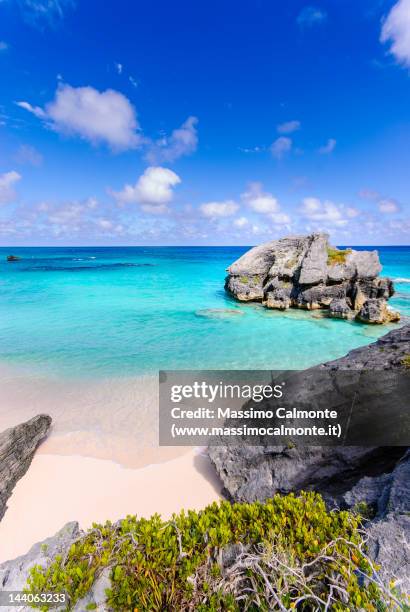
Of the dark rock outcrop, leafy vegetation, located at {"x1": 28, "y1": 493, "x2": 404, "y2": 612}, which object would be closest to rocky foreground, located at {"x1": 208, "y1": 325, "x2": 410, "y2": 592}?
leafy vegetation, located at {"x1": 28, "y1": 493, "x2": 404, "y2": 612}

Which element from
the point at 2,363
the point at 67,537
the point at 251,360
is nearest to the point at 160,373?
the point at 251,360

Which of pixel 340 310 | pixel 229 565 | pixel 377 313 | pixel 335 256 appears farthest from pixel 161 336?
pixel 335 256

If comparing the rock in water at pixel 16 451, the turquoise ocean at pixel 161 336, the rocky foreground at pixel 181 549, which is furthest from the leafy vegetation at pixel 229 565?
the turquoise ocean at pixel 161 336

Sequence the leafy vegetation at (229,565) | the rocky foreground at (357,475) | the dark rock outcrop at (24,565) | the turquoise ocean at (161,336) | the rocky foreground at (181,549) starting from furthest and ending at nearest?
the turquoise ocean at (161,336), the dark rock outcrop at (24,565), the rocky foreground at (357,475), the rocky foreground at (181,549), the leafy vegetation at (229,565)

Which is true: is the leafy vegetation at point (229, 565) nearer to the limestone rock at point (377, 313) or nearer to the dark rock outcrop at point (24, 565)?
the dark rock outcrop at point (24, 565)

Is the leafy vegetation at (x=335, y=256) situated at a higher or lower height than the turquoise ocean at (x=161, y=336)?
higher

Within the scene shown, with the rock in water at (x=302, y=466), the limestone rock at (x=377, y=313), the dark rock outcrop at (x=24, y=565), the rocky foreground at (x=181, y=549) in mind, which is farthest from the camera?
the limestone rock at (x=377, y=313)

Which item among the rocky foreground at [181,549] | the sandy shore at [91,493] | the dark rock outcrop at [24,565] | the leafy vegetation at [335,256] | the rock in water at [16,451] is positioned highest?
the leafy vegetation at [335,256]

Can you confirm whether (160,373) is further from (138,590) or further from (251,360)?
(138,590)

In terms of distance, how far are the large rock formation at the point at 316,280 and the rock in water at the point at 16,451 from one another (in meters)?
20.0

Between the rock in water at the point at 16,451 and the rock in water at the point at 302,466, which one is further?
the rock in water at the point at 16,451

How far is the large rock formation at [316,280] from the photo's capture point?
21422 millimetres

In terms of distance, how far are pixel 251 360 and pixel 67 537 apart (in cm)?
1082

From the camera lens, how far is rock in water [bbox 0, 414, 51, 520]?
236 inches
